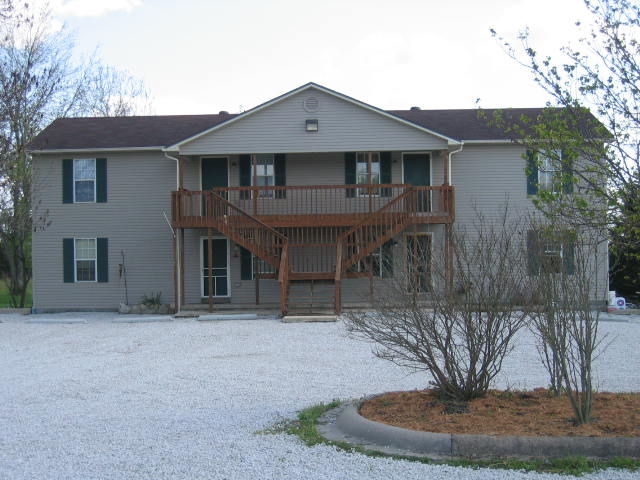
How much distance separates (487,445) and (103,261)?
59.6ft

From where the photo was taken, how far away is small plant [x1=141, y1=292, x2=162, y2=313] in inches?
835

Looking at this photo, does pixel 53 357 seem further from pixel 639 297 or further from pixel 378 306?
pixel 639 297

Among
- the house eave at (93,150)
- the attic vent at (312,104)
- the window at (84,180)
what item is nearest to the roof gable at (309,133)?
the attic vent at (312,104)

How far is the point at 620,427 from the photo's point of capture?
6.27 meters

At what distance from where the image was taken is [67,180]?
73.5ft

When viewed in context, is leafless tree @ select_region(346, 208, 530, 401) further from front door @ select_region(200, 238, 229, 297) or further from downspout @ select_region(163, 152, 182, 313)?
front door @ select_region(200, 238, 229, 297)

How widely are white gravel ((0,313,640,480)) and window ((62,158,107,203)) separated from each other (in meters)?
5.77

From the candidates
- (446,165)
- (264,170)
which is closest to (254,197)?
(264,170)

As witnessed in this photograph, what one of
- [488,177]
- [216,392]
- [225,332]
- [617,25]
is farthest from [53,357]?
[488,177]

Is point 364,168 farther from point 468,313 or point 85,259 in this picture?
point 468,313

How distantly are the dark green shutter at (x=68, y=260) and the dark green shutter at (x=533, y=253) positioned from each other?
1788 cm

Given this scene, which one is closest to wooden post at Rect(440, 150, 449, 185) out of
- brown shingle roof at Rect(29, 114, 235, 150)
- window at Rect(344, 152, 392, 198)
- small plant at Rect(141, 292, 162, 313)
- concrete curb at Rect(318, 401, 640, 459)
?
window at Rect(344, 152, 392, 198)

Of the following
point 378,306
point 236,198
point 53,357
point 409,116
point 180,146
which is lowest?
point 53,357

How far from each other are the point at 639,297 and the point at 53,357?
18711 mm
